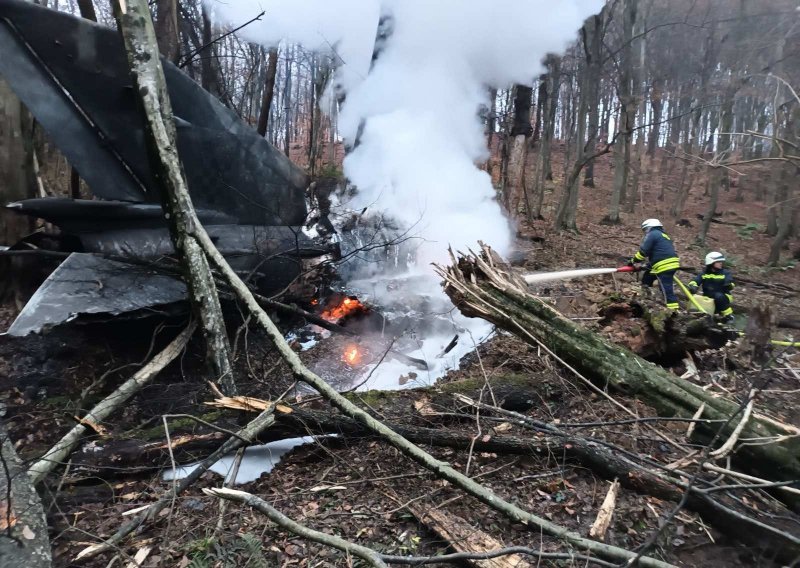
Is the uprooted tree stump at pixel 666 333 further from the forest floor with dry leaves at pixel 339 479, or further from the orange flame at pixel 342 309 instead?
the orange flame at pixel 342 309

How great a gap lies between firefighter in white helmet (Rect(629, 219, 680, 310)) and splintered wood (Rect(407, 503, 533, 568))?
19.2ft

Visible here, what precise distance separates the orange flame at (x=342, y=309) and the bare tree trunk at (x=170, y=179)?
3.23 meters

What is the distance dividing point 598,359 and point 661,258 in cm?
404

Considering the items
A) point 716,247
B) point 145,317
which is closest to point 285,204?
point 145,317

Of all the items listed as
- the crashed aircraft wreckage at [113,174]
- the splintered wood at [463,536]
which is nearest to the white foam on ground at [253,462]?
the splintered wood at [463,536]

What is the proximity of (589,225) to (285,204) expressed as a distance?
12.2 metres

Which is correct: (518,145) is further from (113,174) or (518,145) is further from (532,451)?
(532,451)

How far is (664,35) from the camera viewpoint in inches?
827

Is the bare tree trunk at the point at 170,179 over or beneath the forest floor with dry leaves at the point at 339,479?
over

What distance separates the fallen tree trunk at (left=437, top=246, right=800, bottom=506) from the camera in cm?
308

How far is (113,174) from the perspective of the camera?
6.13 meters

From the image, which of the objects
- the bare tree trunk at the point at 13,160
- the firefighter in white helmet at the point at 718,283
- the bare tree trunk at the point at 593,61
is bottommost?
the firefighter in white helmet at the point at 718,283

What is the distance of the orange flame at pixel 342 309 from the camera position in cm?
792

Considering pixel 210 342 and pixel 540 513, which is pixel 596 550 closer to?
pixel 540 513
